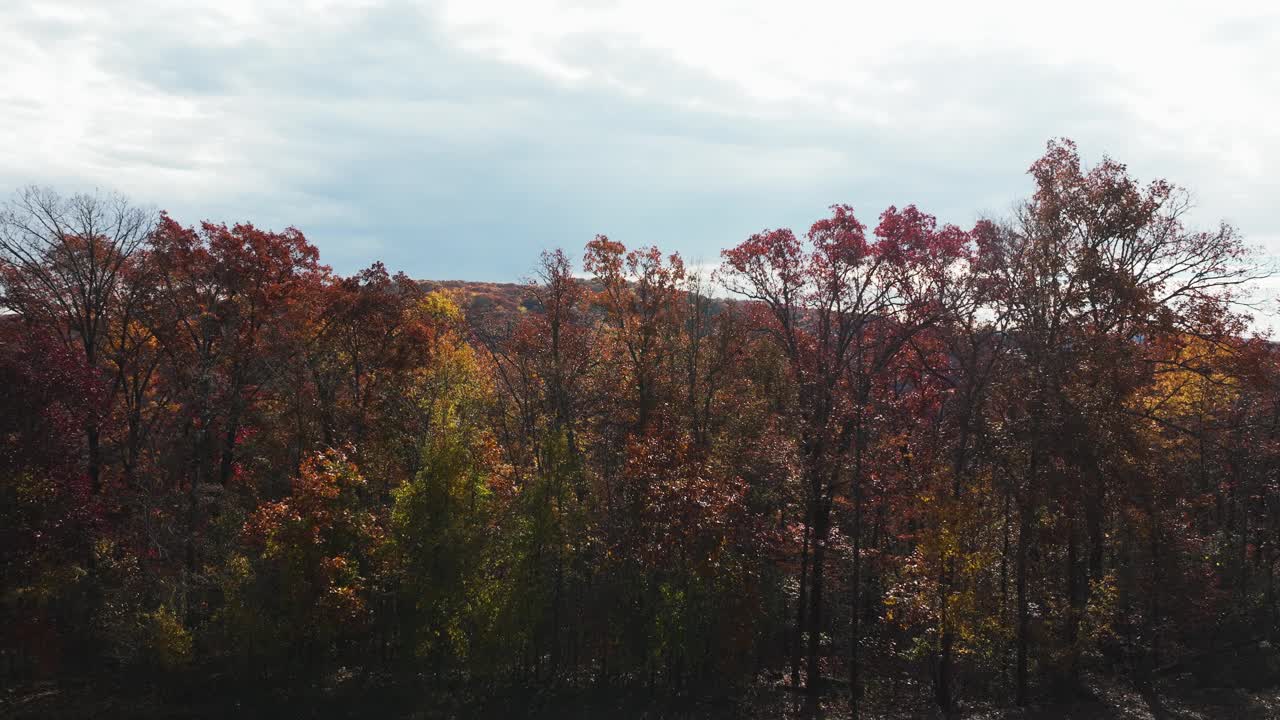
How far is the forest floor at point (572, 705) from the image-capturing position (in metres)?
21.2

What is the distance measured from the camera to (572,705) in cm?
2308

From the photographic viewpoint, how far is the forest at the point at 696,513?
20.9m

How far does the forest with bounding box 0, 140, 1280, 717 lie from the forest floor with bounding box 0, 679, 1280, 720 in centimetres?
18

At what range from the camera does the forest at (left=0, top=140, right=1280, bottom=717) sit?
20922 mm

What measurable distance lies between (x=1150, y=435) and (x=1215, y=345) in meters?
3.31

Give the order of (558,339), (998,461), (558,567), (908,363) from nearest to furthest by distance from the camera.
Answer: (998,461)
(558,567)
(908,363)
(558,339)

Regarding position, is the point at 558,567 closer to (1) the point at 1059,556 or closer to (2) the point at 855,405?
(2) the point at 855,405

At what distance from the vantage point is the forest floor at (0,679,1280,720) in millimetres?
21172

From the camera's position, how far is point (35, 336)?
69.1 feet

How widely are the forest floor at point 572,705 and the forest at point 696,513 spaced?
182 mm

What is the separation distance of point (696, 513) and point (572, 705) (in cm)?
723

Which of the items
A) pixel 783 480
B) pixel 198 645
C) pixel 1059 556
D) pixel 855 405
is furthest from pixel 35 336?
pixel 1059 556

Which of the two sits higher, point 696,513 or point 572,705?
point 696,513

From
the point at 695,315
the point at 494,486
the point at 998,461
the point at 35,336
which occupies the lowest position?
the point at 494,486
